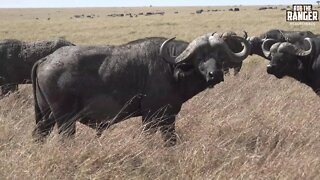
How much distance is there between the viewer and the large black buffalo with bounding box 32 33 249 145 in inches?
249

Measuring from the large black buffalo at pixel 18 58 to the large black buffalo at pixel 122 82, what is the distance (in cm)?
490

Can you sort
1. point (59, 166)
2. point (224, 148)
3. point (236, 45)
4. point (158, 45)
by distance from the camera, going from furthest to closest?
point (236, 45) → point (158, 45) → point (224, 148) → point (59, 166)

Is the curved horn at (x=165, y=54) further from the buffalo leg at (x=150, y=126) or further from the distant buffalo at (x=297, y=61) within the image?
the distant buffalo at (x=297, y=61)

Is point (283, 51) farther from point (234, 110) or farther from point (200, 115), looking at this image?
point (200, 115)

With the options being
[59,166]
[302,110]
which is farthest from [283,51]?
[59,166]

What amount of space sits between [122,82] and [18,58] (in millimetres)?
5668

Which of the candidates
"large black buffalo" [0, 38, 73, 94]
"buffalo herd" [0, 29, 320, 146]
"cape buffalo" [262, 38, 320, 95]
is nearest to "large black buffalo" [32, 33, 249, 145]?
"buffalo herd" [0, 29, 320, 146]

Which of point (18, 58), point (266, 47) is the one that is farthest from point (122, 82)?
point (18, 58)

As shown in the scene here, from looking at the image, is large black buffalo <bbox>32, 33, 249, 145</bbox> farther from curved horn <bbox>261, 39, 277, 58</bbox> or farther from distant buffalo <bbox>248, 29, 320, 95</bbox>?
curved horn <bbox>261, 39, 277, 58</bbox>

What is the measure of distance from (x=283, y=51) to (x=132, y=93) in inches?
153

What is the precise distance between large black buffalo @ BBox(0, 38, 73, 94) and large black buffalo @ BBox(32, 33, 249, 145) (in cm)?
490

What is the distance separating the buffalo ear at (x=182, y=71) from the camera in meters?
6.73

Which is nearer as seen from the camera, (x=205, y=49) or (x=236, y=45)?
(x=205, y=49)

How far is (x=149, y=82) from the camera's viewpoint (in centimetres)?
669
